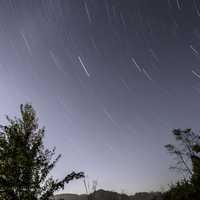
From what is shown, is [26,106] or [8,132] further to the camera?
[26,106]

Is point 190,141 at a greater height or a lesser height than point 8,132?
greater

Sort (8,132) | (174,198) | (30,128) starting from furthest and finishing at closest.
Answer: (174,198) < (30,128) < (8,132)

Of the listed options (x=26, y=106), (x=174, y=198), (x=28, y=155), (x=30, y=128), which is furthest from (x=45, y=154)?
(x=174, y=198)

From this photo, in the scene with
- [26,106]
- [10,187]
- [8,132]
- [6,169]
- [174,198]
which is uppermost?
[26,106]

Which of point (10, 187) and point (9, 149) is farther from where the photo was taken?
point (9, 149)

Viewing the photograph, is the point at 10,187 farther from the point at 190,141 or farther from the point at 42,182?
the point at 190,141

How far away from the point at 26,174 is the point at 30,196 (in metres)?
0.81

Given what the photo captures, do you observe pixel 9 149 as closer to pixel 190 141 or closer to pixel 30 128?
pixel 30 128

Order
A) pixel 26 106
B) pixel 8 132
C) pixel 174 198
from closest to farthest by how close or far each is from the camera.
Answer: pixel 8 132
pixel 26 106
pixel 174 198

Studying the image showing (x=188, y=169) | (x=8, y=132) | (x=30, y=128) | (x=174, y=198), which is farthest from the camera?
(x=188, y=169)

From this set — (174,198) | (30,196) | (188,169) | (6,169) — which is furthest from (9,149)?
(188,169)

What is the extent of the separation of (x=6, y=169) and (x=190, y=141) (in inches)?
964

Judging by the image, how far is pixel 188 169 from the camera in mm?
25844

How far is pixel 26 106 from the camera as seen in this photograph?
34.0ft
